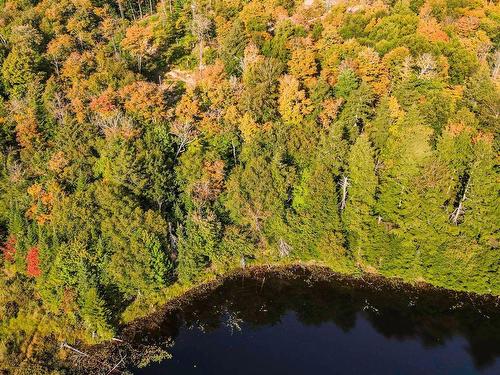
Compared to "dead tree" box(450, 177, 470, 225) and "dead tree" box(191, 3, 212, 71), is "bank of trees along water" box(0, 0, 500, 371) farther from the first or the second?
"dead tree" box(191, 3, 212, 71)

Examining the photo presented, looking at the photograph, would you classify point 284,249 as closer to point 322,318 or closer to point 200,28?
point 322,318

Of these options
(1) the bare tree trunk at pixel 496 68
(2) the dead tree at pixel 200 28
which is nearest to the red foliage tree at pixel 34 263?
(2) the dead tree at pixel 200 28

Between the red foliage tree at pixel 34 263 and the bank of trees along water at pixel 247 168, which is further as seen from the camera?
the red foliage tree at pixel 34 263

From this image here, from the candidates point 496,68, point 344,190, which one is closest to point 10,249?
point 344,190

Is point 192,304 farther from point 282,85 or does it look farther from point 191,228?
point 282,85

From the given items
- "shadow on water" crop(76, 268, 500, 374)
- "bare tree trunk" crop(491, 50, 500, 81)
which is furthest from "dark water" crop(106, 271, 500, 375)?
"bare tree trunk" crop(491, 50, 500, 81)

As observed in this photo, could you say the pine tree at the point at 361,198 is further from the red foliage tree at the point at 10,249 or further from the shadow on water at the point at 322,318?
the red foliage tree at the point at 10,249

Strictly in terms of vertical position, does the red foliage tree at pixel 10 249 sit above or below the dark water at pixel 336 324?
above
